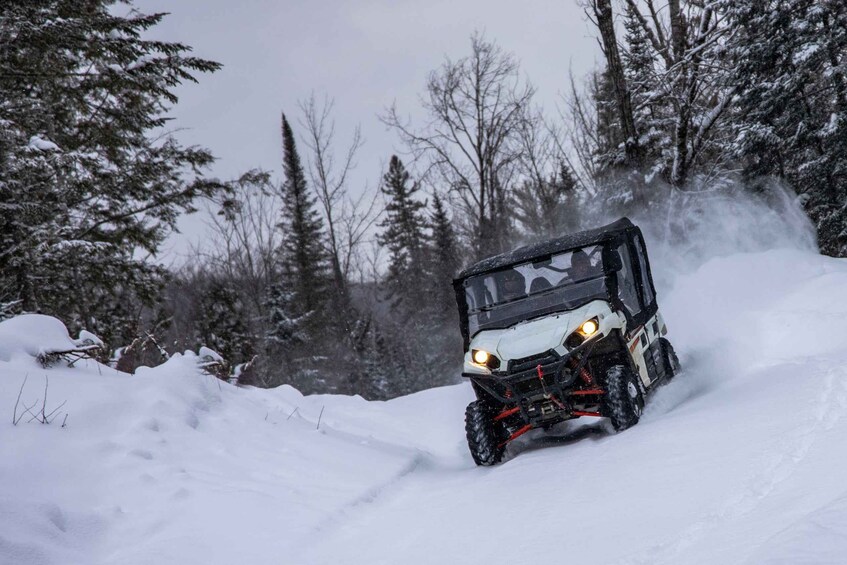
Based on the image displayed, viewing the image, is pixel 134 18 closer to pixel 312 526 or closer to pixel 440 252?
pixel 312 526

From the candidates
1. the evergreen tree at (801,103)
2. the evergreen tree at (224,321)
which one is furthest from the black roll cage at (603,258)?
the evergreen tree at (224,321)

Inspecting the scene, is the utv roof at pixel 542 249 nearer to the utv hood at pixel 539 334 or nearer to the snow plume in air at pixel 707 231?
the utv hood at pixel 539 334

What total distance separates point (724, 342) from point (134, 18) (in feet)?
36.9

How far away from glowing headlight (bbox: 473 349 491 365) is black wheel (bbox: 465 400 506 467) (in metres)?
0.42

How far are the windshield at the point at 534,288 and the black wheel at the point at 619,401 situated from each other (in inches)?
37.0

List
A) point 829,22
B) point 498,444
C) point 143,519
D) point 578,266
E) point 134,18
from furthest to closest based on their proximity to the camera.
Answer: point 829,22 → point 134,18 → point 578,266 → point 498,444 → point 143,519

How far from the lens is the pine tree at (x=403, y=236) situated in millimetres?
53125

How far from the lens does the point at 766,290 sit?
11258 mm

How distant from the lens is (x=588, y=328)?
6.71m

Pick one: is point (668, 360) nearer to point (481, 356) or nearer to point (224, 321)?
point (481, 356)

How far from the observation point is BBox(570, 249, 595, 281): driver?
300 inches

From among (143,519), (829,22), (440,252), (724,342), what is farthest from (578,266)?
(440,252)

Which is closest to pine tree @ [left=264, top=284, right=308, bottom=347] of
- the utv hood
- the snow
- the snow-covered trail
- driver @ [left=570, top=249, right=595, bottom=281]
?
the snow

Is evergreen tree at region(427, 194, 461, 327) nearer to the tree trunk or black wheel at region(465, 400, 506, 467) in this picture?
the tree trunk
